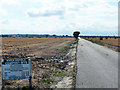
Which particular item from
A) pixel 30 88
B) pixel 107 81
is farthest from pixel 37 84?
pixel 107 81

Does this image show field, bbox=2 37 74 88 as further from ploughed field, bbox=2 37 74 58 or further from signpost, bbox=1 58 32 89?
signpost, bbox=1 58 32 89

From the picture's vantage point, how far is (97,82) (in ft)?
24.4

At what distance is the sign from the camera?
629cm

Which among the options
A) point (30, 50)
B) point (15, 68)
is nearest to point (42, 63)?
point (15, 68)

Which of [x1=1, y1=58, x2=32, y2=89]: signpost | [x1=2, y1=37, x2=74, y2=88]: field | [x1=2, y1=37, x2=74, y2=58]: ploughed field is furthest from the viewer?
[x1=2, y1=37, x2=74, y2=58]: ploughed field

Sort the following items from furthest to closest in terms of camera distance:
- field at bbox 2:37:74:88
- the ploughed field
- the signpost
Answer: the ploughed field, field at bbox 2:37:74:88, the signpost

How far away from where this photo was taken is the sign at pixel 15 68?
6285 mm

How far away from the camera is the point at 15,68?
6.31 metres

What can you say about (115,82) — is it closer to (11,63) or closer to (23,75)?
(23,75)

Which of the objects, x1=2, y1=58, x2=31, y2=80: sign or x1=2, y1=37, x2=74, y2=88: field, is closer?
x1=2, y1=58, x2=31, y2=80: sign

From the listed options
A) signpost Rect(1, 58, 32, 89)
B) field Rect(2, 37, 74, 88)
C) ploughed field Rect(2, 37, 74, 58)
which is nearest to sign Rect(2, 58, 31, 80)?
signpost Rect(1, 58, 32, 89)

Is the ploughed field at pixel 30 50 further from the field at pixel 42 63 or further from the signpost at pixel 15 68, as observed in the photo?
the signpost at pixel 15 68

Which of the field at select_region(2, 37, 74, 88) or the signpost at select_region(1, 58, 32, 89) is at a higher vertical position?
the signpost at select_region(1, 58, 32, 89)

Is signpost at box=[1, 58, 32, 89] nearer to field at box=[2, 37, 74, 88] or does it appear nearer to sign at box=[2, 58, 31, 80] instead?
sign at box=[2, 58, 31, 80]
